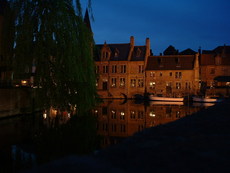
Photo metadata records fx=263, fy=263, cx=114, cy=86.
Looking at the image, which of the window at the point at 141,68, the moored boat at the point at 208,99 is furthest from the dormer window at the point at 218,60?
the window at the point at 141,68

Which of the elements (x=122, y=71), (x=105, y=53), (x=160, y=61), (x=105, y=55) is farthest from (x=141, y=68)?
(x=105, y=53)

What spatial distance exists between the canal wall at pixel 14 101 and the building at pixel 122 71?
29.5 meters

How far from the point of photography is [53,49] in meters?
14.2

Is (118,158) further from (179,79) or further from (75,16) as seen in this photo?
(179,79)

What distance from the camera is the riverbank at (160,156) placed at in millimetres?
2406

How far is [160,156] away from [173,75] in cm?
4834

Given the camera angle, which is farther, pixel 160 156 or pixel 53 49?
pixel 53 49

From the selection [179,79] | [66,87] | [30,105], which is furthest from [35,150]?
A: [179,79]

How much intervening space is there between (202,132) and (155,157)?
189 cm

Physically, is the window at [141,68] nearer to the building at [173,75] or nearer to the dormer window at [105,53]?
the building at [173,75]

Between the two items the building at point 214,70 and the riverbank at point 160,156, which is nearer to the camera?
the riverbank at point 160,156

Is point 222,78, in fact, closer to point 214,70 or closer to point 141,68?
point 214,70

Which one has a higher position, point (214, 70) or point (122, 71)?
point (214, 70)

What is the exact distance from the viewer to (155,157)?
2.92 m
